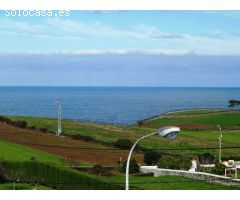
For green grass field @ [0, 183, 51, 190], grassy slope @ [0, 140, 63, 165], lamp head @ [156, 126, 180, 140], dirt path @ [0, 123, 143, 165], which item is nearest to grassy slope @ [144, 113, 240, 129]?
dirt path @ [0, 123, 143, 165]

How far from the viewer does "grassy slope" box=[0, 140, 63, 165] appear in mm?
22841

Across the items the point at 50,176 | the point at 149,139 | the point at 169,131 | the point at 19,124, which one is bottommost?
the point at 50,176

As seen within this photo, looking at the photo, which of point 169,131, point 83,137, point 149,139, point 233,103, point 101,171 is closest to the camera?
point 169,131

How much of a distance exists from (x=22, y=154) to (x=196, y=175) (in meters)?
7.98

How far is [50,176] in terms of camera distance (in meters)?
18.9

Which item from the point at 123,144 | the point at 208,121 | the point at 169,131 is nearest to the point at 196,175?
the point at 169,131

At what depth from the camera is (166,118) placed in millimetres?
45438

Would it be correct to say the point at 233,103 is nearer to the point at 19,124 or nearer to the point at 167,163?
the point at 19,124

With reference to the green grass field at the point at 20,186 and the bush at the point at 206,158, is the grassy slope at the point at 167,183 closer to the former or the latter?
the green grass field at the point at 20,186

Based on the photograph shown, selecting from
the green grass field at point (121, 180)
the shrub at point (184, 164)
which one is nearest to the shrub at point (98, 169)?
the green grass field at point (121, 180)

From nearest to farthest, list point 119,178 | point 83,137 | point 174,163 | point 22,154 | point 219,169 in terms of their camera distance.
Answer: point 119,178, point 219,169, point 174,163, point 22,154, point 83,137

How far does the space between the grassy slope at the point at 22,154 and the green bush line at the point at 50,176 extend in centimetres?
205

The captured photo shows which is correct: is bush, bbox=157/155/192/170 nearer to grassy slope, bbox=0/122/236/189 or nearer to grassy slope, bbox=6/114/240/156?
grassy slope, bbox=0/122/236/189
